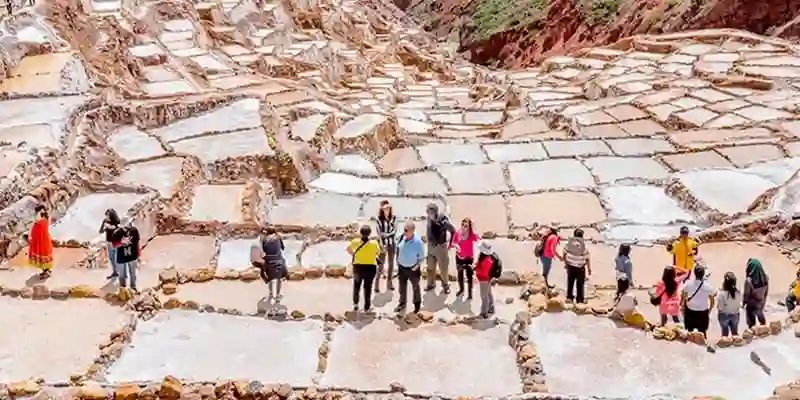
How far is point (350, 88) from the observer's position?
3297cm

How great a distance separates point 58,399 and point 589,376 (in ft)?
16.0

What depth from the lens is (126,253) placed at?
10.9 m

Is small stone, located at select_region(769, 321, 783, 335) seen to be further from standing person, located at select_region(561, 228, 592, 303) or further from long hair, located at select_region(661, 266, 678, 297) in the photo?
standing person, located at select_region(561, 228, 592, 303)

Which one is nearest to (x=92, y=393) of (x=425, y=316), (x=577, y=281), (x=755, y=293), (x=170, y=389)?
(x=170, y=389)

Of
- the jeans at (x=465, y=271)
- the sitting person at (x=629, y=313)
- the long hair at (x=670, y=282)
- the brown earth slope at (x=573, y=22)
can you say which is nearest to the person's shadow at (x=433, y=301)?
the jeans at (x=465, y=271)

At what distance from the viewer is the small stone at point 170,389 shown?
8.12 meters

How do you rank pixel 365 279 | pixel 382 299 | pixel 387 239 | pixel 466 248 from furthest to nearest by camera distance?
pixel 387 239, pixel 382 299, pixel 466 248, pixel 365 279

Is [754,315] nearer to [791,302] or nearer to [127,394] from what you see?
[791,302]

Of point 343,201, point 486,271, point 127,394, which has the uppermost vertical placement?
point 343,201

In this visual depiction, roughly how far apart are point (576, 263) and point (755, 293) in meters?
1.99

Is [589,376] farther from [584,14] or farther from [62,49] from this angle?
[584,14]

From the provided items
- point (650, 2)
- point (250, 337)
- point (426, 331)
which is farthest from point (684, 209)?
point (650, 2)

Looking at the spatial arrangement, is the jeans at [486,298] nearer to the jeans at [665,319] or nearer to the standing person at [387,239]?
the standing person at [387,239]

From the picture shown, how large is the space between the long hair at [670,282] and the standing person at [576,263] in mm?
1016
